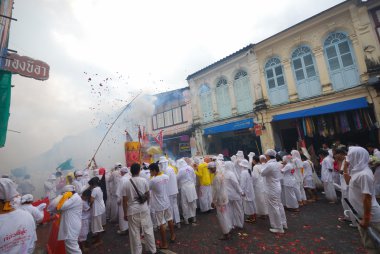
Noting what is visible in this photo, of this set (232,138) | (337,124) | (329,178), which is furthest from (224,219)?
(232,138)

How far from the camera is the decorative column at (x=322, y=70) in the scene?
1196 cm

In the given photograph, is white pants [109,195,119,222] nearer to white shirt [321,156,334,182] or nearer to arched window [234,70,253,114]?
white shirt [321,156,334,182]

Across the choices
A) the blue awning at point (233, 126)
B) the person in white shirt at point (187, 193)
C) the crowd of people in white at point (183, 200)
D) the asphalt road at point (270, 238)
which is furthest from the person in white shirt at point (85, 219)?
the blue awning at point (233, 126)

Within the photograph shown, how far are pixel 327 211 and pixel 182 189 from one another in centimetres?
475

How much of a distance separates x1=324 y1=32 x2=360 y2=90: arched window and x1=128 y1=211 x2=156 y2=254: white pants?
12.4 meters

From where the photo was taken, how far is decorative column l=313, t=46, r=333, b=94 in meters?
12.0

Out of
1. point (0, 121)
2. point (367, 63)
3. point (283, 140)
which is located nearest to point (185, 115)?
point (283, 140)

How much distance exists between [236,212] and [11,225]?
198 inches

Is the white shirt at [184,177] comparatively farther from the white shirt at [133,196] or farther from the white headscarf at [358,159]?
the white headscarf at [358,159]

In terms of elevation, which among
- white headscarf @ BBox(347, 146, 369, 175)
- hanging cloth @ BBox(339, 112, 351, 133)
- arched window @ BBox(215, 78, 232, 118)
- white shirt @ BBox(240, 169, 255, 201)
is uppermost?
arched window @ BBox(215, 78, 232, 118)

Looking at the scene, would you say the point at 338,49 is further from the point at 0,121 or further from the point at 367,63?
the point at 0,121

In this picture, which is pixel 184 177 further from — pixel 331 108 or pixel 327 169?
pixel 331 108

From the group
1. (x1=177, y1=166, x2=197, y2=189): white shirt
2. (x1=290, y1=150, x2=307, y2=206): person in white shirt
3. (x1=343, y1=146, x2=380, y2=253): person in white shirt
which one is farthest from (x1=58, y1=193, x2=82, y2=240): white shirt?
(x1=290, y1=150, x2=307, y2=206): person in white shirt

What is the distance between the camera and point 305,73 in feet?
42.5
